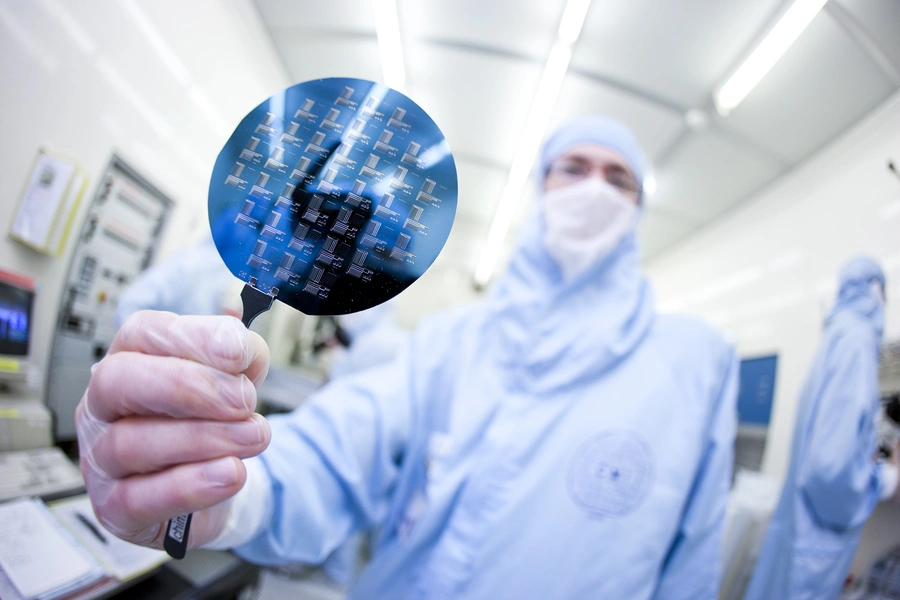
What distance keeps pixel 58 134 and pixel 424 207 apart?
0.69 metres

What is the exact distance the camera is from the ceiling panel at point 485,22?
452 mm

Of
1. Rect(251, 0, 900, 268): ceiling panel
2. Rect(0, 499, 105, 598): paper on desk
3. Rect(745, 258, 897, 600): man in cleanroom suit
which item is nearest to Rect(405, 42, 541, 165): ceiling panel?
Rect(251, 0, 900, 268): ceiling panel

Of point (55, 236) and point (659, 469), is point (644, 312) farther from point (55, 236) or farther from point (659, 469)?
point (55, 236)

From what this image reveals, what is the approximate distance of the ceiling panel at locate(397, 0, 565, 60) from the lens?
1.48 feet

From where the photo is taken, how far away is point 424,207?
0.25 meters

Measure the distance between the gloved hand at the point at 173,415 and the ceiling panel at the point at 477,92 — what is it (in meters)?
0.29

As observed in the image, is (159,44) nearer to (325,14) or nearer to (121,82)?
(121,82)

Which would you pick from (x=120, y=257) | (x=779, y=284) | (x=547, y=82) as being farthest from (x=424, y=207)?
(x=779, y=284)

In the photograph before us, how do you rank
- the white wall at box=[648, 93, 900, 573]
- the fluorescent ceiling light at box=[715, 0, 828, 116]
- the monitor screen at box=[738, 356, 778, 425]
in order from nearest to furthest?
the fluorescent ceiling light at box=[715, 0, 828, 116] → the white wall at box=[648, 93, 900, 573] → the monitor screen at box=[738, 356, 778, 425]

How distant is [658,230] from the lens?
1.12 metres

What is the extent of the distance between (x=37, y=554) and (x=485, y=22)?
30.1 inches

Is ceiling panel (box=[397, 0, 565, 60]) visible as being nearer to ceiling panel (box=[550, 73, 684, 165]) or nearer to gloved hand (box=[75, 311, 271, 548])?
ceiling panel (box=[550, 73, 684, 165])

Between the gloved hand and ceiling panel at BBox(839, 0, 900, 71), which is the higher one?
ceiling panel at BBox(839, 0, 900, 71)

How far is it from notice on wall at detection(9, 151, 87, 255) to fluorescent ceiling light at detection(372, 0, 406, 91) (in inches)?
21.2
